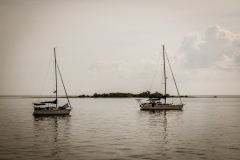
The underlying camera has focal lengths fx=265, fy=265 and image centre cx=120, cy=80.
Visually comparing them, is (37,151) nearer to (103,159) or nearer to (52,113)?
(103,159)

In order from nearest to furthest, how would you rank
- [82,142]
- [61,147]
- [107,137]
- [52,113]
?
[61,147], [82,142], [107,137], [52,113]

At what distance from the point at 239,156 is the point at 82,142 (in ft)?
48.3

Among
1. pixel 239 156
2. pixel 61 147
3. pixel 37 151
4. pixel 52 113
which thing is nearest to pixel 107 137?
pixel 61 147

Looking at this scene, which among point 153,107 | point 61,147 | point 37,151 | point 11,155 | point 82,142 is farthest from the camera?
point 153,107

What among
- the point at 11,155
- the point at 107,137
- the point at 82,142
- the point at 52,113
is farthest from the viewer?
the point at 52,113

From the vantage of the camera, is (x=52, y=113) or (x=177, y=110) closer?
(x=52, y=113)

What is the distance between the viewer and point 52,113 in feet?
194

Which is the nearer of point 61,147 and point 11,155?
point 11,155

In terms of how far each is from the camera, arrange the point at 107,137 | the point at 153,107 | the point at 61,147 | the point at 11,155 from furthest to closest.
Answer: the point at 153,107, the point at 107,137, the point at 61,147, the point at 11,155

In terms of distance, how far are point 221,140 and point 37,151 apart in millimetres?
18775

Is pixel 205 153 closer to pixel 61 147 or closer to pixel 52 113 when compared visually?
pixel 61 147

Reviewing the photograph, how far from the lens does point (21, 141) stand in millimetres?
27953

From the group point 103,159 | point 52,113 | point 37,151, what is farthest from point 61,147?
point 52,113

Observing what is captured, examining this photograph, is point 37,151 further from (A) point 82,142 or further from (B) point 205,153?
(B) point 205,153
